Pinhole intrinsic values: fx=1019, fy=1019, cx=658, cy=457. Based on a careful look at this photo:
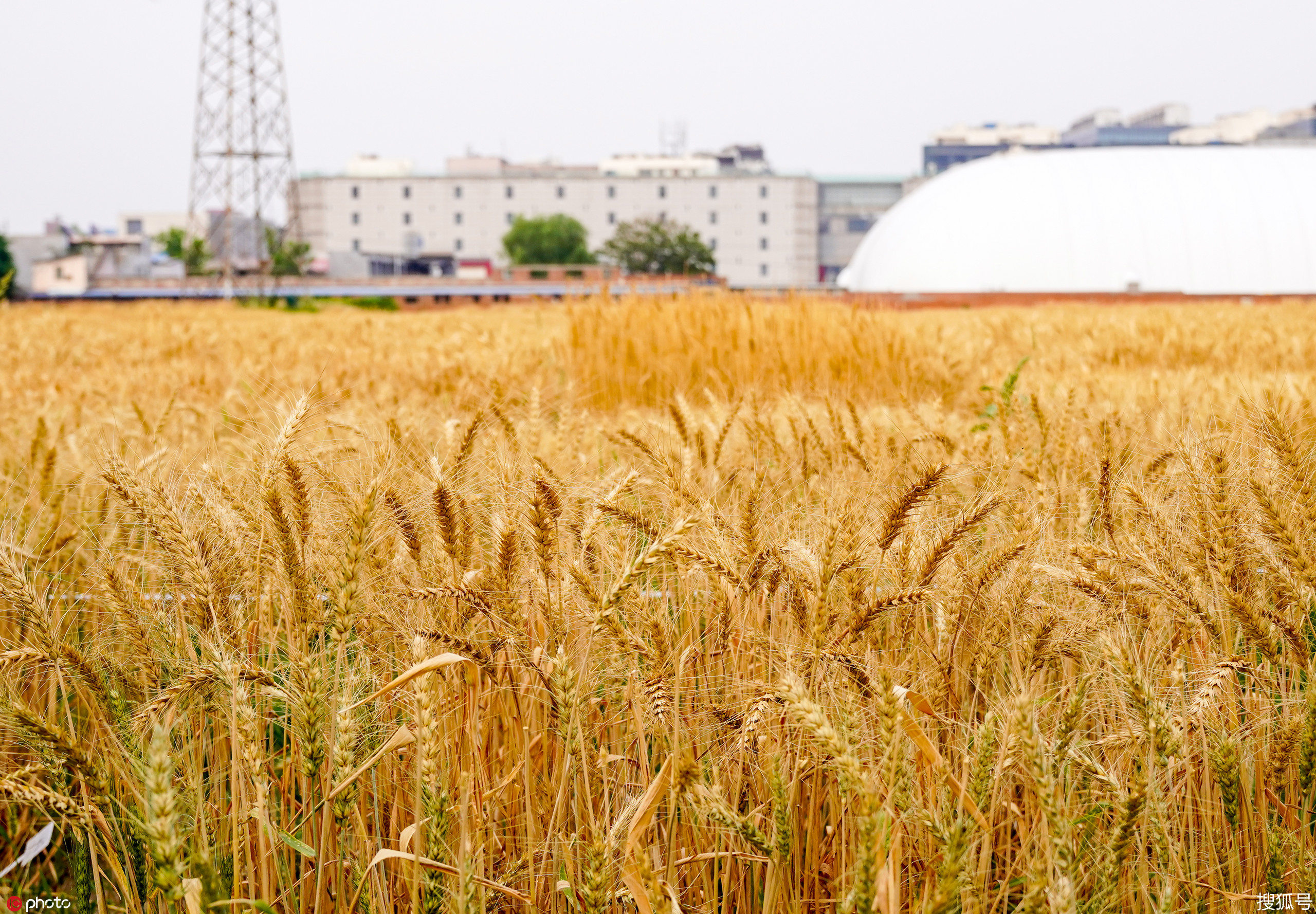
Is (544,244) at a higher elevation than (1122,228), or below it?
higher

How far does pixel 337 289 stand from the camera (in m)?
46.1

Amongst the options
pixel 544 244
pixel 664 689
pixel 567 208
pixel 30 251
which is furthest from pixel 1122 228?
pixel 567 208

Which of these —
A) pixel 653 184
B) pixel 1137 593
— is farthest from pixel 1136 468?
pixel 653 184

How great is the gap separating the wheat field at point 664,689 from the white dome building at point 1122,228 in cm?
3788

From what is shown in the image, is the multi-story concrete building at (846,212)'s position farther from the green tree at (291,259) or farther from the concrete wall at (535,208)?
the green tree at (291,259)

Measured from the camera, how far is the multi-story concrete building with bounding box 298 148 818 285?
275 ft

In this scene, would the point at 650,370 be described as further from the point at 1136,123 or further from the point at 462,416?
the point at 1136,123

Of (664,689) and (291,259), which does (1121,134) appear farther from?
(664,689)

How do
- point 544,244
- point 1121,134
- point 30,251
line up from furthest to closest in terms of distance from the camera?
point 1121,134
point 544,244
point 30,251

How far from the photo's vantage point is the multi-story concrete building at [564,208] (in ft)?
275

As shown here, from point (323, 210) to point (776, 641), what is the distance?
90.2 m

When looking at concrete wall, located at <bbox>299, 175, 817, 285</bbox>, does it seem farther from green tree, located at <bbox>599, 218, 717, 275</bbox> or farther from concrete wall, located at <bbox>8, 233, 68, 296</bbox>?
concrete wall, located at <bbox>8, 233, 68, 296</bbox>

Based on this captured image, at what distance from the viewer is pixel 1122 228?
130ft

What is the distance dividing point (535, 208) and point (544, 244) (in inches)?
447
